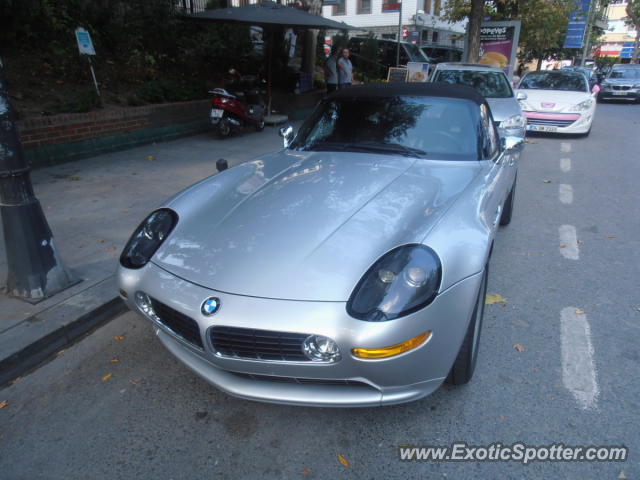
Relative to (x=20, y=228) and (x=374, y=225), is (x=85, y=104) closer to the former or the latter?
(x=20, y=228)

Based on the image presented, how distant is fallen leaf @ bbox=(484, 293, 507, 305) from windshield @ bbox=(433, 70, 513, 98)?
578 cm

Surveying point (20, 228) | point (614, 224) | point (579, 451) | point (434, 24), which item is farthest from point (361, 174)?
point (434, 24)

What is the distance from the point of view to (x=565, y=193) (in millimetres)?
6434

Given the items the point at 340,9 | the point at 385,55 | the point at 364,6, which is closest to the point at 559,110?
the point at 385,55

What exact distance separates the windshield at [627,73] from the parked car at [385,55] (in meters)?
9.02

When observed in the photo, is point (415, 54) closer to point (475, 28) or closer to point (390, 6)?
point (475, 28)

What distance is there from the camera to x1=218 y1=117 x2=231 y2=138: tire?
9094 mm

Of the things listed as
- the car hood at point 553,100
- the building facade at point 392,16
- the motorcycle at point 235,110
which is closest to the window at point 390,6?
the building facade at point 392,16

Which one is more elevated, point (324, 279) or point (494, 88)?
point (324, 279)

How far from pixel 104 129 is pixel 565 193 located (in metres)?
7.25

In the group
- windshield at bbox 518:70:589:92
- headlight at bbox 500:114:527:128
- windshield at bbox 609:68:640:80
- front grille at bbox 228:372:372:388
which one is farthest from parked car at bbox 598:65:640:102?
front grille at bbox 228:372:372:388

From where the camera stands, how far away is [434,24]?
3278cm

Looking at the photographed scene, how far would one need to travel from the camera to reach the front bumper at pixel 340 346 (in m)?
1.87

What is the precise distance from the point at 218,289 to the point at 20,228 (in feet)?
6.71
